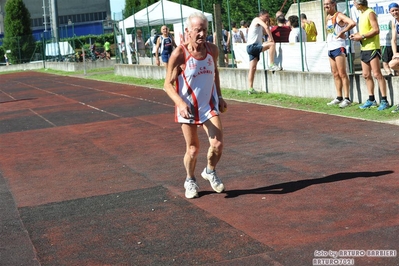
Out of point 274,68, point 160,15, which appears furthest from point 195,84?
point 160,15

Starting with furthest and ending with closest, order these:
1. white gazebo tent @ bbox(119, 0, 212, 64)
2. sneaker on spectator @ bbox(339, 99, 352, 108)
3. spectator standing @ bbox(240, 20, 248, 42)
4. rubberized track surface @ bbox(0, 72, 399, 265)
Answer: white gazebo tent @ bbox(119, 0, 212, 64) < spectator standing @ bbox(240, 20, 248, 42) < sneaker on spectator @ bbox(339, 99, 352, 108) < rubberized track surface @ bbox(0, 72, 399, 265)

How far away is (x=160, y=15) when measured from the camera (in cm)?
3412

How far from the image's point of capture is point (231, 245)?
688 centimetres

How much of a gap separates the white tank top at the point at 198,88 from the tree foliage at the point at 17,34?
58.0 m

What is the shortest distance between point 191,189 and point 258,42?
1169 cm

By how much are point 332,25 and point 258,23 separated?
417 centimetres

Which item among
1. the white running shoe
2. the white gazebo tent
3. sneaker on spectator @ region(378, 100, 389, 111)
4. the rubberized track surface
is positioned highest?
the white gazebo tent

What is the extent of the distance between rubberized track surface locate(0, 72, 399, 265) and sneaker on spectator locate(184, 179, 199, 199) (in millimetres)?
95

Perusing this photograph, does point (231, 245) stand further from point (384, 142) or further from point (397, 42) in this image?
point (397, 42)

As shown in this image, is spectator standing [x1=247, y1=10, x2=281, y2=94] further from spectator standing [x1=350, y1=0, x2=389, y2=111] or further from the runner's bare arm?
the runner's bare arm

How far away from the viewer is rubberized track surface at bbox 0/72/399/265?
6855 millimetres

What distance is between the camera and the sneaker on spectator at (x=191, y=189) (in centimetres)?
888

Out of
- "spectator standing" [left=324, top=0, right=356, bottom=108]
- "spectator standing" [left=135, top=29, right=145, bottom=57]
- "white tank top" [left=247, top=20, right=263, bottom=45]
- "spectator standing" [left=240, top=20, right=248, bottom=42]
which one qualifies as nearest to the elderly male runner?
"spectator standing" [left=324, top=0, right=356, bottom=108]

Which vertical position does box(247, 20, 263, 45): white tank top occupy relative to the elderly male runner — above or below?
above
